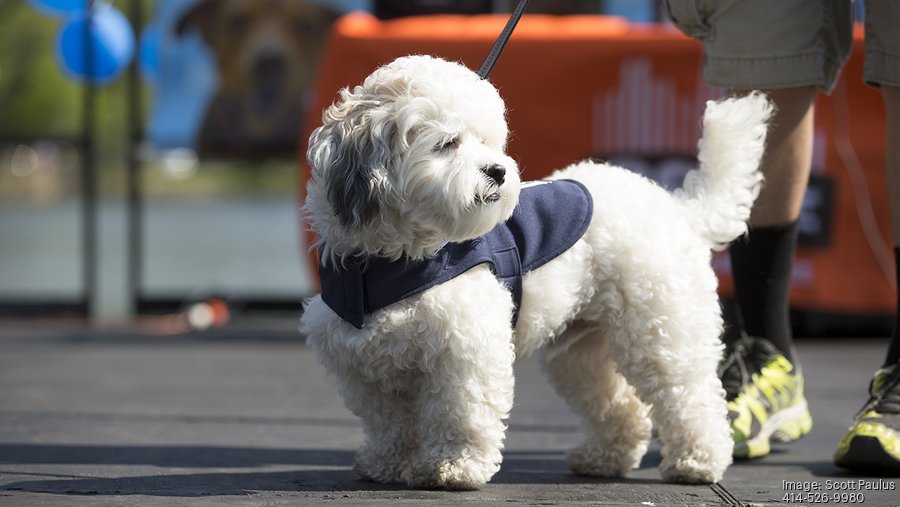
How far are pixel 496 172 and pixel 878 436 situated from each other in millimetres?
1430

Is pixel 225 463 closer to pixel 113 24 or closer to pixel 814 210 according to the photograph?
pixel 814 210

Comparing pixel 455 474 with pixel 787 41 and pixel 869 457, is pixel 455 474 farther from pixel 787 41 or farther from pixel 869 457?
pixel 787 41

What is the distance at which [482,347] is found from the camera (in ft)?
10.2

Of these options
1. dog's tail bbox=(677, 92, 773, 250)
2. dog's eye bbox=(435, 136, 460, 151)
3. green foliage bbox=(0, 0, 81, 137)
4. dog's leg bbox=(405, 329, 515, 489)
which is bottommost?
green foliage bbox=(0, 0, 81, 137)

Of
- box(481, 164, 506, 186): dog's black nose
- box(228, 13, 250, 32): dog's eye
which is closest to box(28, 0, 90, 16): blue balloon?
box(228, 13, 250, 32): dog's eye

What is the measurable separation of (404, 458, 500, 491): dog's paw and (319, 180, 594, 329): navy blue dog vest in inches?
17.0

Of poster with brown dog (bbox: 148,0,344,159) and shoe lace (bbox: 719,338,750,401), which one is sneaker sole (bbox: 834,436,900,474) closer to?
shoe lace (bbox: 719,338,750,401)

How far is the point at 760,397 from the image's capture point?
3.89 metres

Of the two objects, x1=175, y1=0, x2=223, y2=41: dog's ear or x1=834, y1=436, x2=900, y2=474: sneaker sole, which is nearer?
x1=834, y1=436, x2=900, y2=474: sneaker sole

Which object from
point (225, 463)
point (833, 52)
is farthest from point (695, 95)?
point (225, 463)

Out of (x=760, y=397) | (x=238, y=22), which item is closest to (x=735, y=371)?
(x=760, y=397)

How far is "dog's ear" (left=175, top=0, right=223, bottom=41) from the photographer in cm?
794

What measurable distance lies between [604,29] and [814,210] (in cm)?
159

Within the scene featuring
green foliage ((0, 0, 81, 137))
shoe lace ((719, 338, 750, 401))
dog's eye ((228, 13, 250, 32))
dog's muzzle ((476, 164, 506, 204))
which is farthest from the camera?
green foliage ((0, 0, 81, 137))
